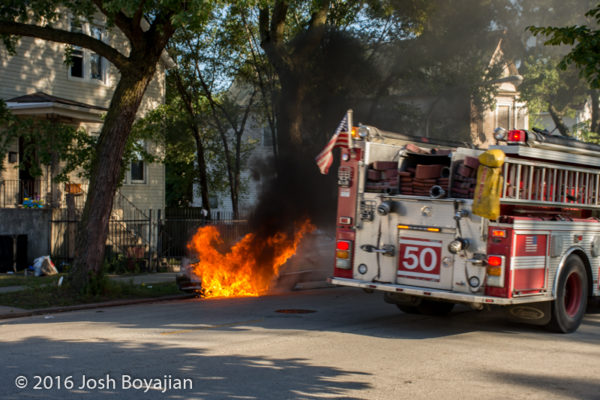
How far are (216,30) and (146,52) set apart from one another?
12.7m

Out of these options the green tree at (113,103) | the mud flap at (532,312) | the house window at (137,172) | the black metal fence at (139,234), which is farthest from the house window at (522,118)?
the mud flap at (532,312)

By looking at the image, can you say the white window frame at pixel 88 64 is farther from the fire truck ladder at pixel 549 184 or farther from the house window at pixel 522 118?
the house window at pixel 522 118

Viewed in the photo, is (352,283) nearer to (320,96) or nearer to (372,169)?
(372,169)

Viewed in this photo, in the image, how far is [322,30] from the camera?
18281 mm

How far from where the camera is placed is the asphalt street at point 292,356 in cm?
593

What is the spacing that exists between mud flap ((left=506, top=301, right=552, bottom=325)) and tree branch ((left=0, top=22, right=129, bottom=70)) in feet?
27.3

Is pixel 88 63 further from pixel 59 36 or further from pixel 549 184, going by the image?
pixel 549 184

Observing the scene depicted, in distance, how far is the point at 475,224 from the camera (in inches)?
327

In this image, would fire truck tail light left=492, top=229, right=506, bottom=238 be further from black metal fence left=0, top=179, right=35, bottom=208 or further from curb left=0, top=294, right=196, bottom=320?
black metal fence left=0, top=179, right=35, bottom=208

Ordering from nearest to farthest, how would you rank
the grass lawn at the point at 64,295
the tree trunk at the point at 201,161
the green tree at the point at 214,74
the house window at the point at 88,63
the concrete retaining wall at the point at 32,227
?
1. the grass lawn at the point at 64,295
2. the concrete retaining wall at the point at 32,227
3. the house window at the point at 88,63
4. the green tree at the point at 214,74
5. the tree trunk at the point at 201,161

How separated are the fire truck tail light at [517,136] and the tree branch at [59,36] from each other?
299 inches

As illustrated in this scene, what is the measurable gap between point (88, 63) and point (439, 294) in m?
17.7

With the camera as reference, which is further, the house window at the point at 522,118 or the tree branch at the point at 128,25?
the house window at the point at 522,118

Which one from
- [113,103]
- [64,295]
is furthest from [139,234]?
[113,103]
